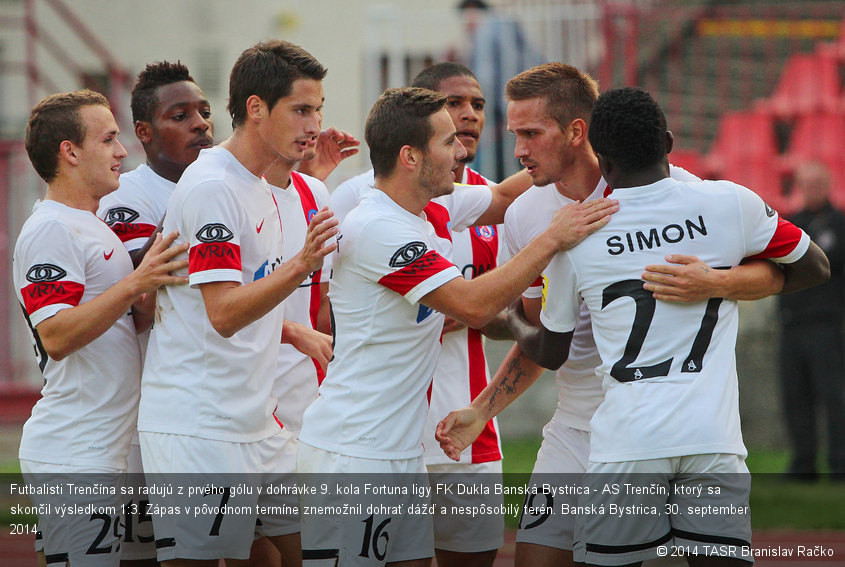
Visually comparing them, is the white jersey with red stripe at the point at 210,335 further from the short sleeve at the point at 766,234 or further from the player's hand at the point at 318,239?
the short sleeve at the point at 766,234

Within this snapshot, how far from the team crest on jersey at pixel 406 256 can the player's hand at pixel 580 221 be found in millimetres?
515

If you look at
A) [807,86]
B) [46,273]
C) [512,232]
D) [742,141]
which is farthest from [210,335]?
[807,86]

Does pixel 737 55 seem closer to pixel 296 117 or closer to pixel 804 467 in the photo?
pixel 804 467

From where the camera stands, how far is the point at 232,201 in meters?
4.13

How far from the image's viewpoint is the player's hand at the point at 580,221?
386 centimetres

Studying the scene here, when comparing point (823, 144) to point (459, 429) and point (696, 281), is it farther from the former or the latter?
point (696, 281)

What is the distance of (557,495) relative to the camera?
4.73 m

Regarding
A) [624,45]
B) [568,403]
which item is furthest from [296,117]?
[624,45]

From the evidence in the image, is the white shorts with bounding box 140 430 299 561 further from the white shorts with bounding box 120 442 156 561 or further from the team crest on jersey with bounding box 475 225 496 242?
the team crest on jersey with bounding box 475 225 496 242

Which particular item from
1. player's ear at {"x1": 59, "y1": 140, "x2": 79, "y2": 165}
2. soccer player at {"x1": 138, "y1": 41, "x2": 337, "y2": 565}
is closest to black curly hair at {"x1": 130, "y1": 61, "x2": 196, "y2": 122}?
player's ear at {"x1": 59, "y1": 140, "x2": 79, "y2": 165}

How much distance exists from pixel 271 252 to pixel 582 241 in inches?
52.0

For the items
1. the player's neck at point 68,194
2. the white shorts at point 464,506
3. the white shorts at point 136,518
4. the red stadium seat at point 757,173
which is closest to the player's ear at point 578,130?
the white shorts at point 464,506

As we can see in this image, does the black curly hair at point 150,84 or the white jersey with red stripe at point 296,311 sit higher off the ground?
the black curly hair at point 150,84

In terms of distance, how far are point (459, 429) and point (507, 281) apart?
32.4 inches
